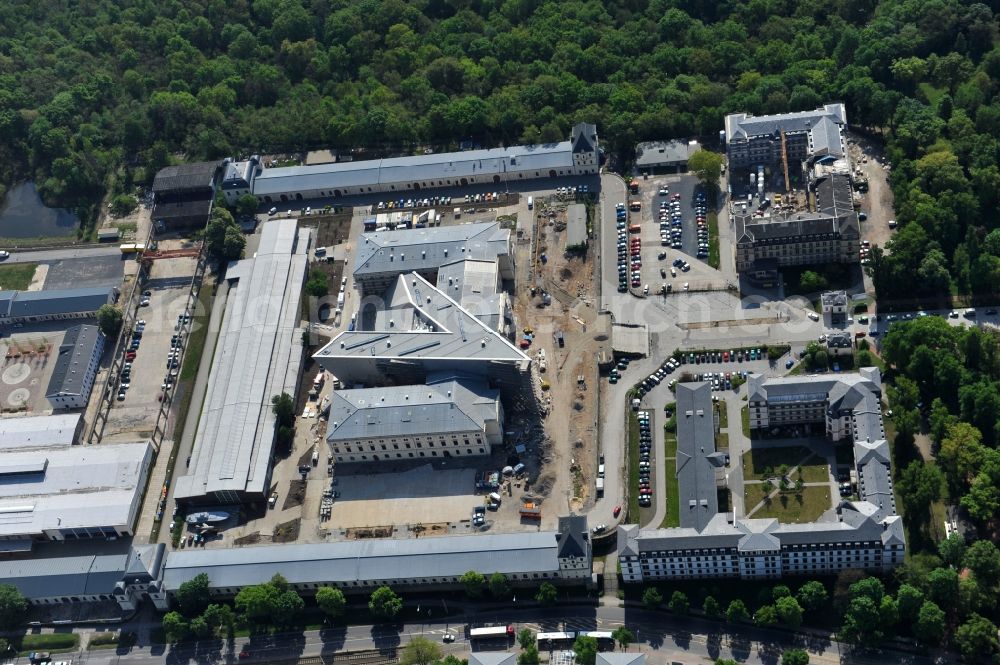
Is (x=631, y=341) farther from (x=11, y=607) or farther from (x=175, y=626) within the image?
(x=11, y=607)

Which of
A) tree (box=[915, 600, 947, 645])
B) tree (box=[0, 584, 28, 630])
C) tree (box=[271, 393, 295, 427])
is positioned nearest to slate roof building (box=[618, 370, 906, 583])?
tree (box=[915, 600, 947, 645])

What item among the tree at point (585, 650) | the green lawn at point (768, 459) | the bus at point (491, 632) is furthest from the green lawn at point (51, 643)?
the green lawn at point (768, 459)

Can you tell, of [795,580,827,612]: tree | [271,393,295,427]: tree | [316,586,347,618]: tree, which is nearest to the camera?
[795,580,827,612]: tree

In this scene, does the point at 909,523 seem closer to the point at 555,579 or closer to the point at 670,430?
the point at 670,430

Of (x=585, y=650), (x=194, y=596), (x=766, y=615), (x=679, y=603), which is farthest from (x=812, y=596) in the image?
(x=194, y=596)

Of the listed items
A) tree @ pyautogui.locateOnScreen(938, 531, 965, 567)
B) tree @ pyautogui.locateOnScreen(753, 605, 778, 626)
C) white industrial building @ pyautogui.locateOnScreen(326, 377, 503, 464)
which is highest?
white industrial building @ pyautogui.locateOnScreen(326, 377, 503, 464)

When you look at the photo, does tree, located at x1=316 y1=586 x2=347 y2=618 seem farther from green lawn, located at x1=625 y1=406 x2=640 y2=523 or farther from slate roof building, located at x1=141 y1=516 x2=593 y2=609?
green lawn, located at x1=625 y1=406 x2=640 y2=523

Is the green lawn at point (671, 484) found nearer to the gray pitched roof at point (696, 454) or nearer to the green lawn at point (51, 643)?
the gray pitched roof at point (696, 454)
